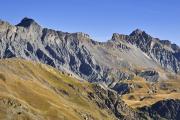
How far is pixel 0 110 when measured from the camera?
193875 mm

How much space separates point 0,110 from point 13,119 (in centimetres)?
734

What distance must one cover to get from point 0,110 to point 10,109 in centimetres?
566

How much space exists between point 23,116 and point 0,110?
11.4 metres

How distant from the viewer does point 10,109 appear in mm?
198250

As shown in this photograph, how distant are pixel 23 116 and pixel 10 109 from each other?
666 cm

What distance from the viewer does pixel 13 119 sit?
7554 inches

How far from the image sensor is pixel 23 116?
655ft

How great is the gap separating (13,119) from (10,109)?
7.73 metres
